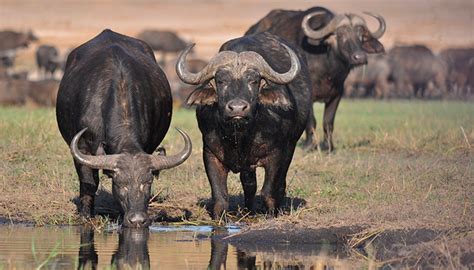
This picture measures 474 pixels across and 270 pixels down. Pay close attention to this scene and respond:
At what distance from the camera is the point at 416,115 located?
21297 mm

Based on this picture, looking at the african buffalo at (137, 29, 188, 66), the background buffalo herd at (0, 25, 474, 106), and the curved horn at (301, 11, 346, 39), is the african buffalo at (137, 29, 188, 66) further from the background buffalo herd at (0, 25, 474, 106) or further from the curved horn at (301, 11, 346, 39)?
the curved horn at (301, 11, 346, 39)

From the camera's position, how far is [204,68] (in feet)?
32.7

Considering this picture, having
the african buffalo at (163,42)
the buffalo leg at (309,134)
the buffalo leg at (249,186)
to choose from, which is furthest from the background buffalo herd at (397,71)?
the buffalo leg at (249,186)

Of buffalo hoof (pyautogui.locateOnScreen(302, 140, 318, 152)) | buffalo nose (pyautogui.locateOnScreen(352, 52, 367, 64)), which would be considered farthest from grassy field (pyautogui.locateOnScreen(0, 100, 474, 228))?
buffalo nose (pyautogui.locateOnScreen(352, 52, 367, 64))

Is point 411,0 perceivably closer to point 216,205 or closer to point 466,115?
point 466,115

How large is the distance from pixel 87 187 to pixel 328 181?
11.0ft

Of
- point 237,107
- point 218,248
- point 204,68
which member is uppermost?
point 204,68

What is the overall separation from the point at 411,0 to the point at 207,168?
4836cm

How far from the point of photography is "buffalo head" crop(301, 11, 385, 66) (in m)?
16.0

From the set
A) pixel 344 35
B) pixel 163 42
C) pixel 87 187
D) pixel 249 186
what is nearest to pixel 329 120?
pixel 344 35

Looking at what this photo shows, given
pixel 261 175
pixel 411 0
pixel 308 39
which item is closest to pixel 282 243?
pixel 261 175

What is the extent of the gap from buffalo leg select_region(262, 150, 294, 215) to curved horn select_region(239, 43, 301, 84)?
2.48 ft

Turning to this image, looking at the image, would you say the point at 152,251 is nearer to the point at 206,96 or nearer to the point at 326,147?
the point at 206,96

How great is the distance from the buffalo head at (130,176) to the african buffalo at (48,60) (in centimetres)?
2433
